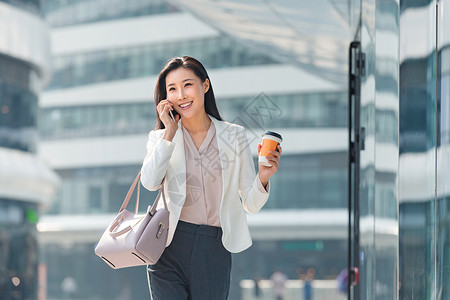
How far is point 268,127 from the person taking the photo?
4.65m

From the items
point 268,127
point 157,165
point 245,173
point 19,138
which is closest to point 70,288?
point 19,138

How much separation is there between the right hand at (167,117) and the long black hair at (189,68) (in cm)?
6

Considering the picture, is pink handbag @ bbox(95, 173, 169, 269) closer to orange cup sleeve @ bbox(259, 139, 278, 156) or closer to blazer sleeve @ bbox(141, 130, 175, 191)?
blazer sleeve @ bbox(141, 130, 175, 191)

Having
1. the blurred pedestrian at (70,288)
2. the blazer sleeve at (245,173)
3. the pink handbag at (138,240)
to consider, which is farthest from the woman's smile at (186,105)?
the blurred pedestrian at (70,288)

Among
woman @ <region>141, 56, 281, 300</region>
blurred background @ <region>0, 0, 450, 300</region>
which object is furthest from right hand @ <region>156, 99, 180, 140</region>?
blurred background @ <region>0, 0, 450, 300</region>

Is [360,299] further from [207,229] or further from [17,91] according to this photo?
[17,91]

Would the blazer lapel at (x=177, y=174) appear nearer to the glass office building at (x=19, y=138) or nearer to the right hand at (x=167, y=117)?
the right hand at (x=167, y=117)

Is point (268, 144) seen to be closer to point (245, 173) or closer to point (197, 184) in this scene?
point (245, 173)

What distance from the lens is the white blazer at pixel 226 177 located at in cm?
310

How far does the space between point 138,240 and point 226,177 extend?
0.45 m

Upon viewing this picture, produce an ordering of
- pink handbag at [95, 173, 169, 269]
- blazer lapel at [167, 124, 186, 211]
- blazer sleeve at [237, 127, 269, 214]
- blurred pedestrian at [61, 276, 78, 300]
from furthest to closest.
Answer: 1. blurred pedestrian at [61, 276, 78, 300]
2. blazer sleeve at [237, 127, 269, 214]
3. blazer lapel at [167, 124, 186, 211]
4. pink handbag at [95, 173, 169, 269]

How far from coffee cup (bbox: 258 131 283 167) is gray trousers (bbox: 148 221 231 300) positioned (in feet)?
1.15

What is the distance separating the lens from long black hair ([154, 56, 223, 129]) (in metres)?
3.26

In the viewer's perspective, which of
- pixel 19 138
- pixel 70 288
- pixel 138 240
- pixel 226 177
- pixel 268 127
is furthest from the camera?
pixel 70 288
